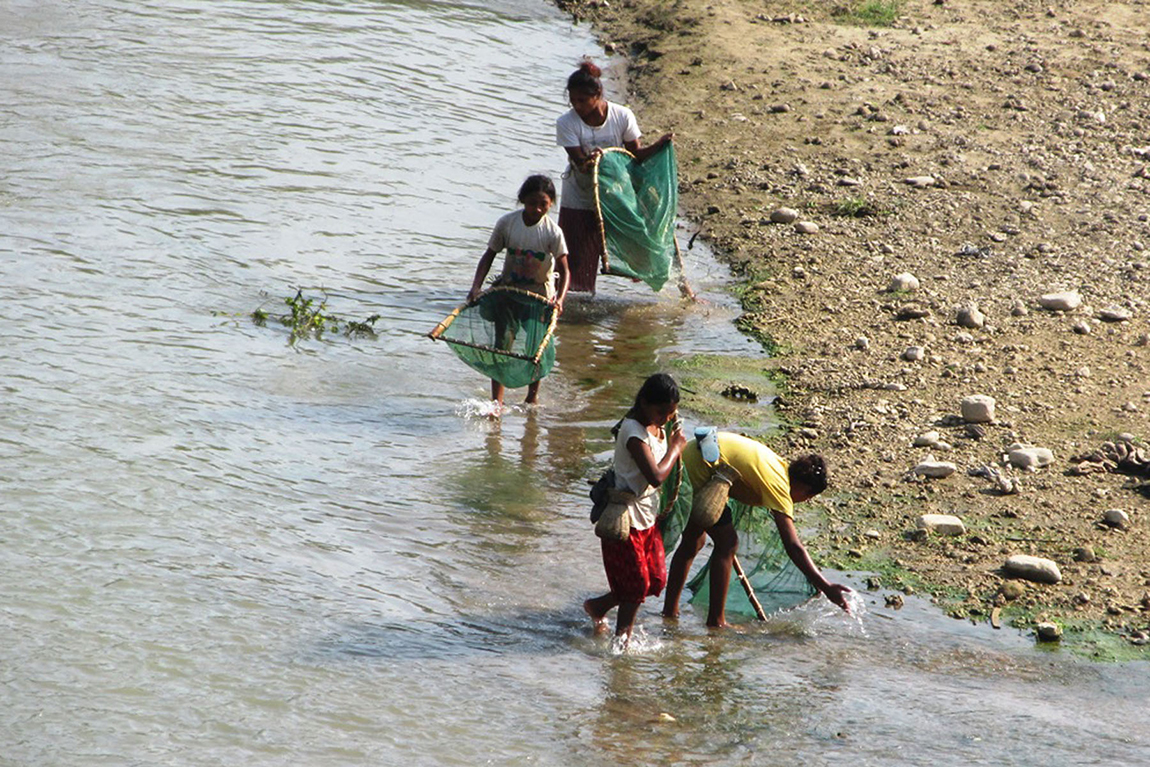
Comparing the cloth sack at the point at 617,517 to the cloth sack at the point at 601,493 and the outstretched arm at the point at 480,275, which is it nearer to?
the cloth sack at the point at 601,493

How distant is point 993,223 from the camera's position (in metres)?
11.0

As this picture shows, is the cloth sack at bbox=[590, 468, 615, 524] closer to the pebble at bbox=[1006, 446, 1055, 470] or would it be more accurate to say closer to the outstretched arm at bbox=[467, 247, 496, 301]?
the outstretched arm at bbox=[467, 247, 496, 301]

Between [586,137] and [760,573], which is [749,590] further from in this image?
[586,137]

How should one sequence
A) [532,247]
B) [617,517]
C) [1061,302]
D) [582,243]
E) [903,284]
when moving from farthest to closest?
[903,284]
[582,243]
[1061,302]
[532,247]
[617,517]

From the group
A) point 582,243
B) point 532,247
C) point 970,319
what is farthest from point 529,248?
point 970,319

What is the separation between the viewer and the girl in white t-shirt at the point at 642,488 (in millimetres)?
5566

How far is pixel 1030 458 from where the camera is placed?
732 centimetres

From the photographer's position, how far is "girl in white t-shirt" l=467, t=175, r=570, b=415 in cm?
777

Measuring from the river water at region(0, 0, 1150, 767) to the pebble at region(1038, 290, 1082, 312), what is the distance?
1.90 m

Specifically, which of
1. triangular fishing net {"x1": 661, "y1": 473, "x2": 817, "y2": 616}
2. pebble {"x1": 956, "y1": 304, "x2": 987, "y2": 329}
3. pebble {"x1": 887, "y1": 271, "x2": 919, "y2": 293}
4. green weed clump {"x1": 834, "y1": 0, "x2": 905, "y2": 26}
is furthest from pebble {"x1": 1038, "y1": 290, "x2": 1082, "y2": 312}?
green weed clump {"x1": 834, "y1": 0, "x2": 905, "y2": 26}

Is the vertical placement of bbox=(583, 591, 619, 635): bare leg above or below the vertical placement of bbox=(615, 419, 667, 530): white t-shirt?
below

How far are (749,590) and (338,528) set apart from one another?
6.30 ft

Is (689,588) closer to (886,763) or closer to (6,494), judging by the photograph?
(886,763)

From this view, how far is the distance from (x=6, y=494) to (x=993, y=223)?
7379mm
